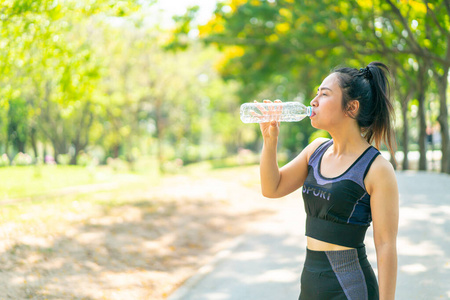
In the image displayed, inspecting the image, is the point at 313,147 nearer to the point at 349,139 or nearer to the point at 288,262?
the point at 349,139

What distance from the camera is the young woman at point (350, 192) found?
87.0 inches

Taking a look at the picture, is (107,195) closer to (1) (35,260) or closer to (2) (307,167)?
(1) (35,260)

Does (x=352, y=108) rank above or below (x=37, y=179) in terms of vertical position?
above

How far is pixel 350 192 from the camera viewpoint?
7.45ft

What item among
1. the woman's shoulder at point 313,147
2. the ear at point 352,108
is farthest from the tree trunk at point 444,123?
the ear at point 352,108

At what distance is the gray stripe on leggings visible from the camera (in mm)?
2307

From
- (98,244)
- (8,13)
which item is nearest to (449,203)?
(98,244)

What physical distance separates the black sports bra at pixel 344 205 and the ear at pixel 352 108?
7.1 inches

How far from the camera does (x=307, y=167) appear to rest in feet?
8.76

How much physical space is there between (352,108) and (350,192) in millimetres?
419

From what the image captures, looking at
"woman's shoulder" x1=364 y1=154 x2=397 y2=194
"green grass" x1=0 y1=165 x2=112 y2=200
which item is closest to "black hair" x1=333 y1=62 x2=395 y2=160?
"woman's shoulder" x1=364 y1=154 x2=397 y2=194

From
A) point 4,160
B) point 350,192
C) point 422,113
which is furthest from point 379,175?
point 422,113

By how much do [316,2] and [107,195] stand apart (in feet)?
25.4

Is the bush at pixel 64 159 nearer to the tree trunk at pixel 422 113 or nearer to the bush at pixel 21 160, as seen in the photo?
the bush at pixel 21 160
